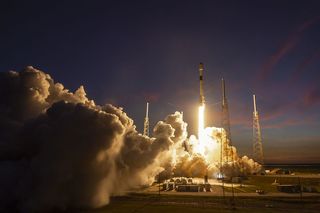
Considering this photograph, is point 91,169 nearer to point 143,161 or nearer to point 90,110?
point 90,110

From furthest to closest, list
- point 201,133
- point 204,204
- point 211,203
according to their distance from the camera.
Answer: point 201,133 < point 211,203 < point 204,204

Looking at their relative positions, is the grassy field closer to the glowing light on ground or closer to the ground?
the ground

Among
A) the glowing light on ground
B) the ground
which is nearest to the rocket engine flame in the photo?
the glowing light on ground

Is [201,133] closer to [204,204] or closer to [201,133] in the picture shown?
[201,133]

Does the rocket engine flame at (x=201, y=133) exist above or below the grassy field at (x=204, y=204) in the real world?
above

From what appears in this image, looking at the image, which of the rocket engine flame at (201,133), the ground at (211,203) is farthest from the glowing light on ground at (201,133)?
the ground at (211,203)

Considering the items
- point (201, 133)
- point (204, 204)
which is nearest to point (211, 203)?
point (204, 204)

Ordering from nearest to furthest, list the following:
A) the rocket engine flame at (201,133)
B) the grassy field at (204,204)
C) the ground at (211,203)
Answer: the grassy field at (204,204), the ground at (211,203), the rocket engine flame at (201,133)

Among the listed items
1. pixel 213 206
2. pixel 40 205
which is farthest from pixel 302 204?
pixel 40 205

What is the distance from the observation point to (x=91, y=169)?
71438 millimetres

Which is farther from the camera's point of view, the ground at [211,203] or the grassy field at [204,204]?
the ground at [211,203]

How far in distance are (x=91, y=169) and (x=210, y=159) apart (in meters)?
95.4

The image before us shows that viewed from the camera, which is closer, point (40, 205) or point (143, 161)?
point (40, 205)

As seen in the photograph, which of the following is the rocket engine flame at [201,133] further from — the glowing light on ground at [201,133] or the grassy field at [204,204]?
the grassy field at [204,204]
